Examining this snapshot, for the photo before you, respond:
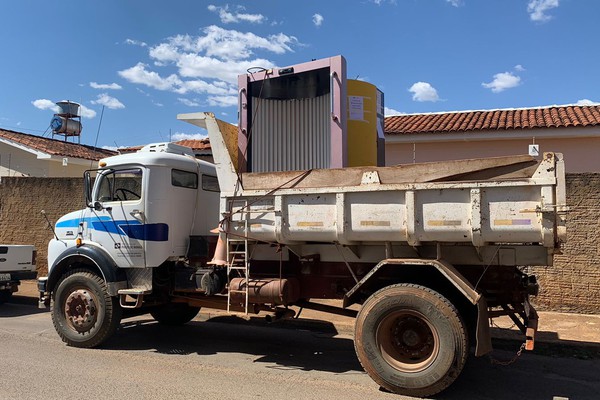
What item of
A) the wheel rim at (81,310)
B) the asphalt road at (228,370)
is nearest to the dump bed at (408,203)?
the asphalt road at (228,370)

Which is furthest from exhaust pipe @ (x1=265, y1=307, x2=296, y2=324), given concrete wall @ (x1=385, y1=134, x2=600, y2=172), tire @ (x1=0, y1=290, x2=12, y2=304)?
concrete wall @ (x1=385, y1=134, x2=600, y2=172)

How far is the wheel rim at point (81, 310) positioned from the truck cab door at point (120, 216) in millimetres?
655

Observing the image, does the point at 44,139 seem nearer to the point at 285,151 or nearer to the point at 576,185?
the point at 285,151

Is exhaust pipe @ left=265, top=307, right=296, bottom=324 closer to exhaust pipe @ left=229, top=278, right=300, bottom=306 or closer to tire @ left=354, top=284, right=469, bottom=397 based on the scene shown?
exhaust pipe @ left=229, top=278, right=300, bottom=306

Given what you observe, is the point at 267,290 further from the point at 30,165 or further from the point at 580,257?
the point at 30,165

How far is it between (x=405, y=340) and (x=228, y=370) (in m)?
2.15

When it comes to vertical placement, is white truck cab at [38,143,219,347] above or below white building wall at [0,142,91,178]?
below

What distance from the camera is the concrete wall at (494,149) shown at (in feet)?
39.8

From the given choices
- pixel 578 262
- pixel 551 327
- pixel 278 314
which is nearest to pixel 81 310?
pixel 278 314

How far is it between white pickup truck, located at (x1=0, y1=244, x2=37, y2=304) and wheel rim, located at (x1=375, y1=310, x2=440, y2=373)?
8143mm

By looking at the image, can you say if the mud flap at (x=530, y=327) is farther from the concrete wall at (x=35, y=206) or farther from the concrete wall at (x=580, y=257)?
the concrete wall at (x=35, y=206)

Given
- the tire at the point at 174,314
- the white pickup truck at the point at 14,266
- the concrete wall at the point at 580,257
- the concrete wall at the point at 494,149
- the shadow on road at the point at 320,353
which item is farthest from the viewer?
the concrete wall at the point at 494,149

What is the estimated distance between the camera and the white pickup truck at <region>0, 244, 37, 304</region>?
378 inches

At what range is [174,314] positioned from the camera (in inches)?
321
